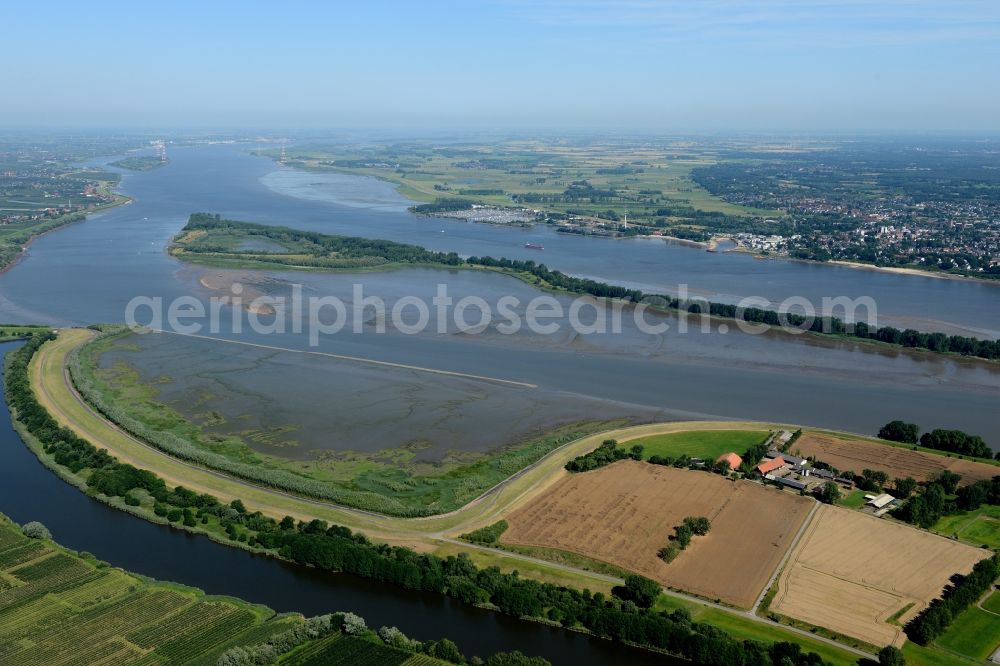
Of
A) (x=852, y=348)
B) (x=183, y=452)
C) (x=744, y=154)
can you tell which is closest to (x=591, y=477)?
(x=183, y=452)

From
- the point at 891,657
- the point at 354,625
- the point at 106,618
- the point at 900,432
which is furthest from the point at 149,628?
the point at 900,432

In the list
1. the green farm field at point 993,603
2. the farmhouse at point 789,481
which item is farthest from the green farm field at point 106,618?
the green farm field at point 993,603

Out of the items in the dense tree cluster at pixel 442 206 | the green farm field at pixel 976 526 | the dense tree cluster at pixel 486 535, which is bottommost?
the dense tree cluster at pixel 486 535

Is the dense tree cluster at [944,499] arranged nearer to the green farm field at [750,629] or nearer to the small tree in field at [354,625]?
the green farm field at [750,629]

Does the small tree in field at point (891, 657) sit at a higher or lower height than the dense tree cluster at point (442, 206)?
lower

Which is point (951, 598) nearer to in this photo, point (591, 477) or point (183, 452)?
point (591, 477)

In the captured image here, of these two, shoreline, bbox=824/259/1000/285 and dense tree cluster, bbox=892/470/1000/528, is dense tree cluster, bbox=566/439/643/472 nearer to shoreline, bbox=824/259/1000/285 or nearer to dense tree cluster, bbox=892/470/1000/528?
dense tree cluster, bbox=892/470/1000/528

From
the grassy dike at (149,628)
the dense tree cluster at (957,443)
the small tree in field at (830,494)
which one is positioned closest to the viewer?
the grassy dike at (149,628)
